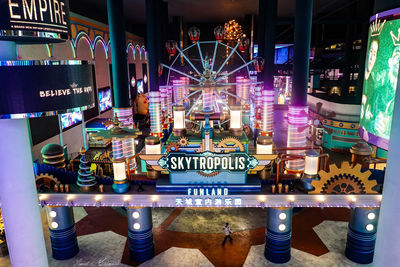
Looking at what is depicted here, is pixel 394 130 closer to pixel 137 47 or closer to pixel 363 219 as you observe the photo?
pixel 363 219

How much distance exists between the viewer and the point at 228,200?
9.27 m

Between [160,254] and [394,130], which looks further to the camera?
[160,254]

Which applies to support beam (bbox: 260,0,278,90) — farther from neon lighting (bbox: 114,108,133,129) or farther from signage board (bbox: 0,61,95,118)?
signage board (bbox: 0,61,95,118)

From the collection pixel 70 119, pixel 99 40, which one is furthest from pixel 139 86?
pixel 70 119

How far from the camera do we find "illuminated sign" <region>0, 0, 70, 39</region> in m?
3.35

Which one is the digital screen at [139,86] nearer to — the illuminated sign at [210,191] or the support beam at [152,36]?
the support beam at [152,36]

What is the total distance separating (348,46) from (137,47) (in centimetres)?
2108

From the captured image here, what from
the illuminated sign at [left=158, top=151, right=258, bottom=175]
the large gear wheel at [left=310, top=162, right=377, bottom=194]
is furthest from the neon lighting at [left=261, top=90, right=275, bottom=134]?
the illuminated sign at [left=158, top=151, right=258, bottom=175]

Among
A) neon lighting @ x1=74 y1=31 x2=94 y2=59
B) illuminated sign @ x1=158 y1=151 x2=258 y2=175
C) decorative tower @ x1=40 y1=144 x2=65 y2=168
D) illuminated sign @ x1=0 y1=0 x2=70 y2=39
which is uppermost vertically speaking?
neon lighting @ x1=74 y1=31 x2=94 y2=59

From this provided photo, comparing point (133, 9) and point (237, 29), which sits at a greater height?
point (133, 9)

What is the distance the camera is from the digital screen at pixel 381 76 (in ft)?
13.6

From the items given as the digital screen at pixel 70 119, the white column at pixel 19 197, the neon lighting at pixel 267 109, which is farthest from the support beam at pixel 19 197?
the neon lighting at pixel 267 109

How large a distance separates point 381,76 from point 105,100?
22.2 metres

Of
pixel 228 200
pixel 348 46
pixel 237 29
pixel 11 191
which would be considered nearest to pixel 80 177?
pixel 228 200
